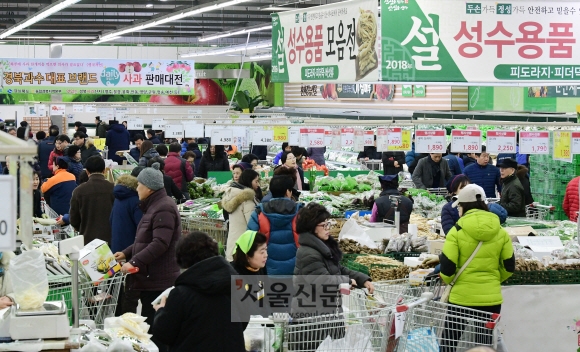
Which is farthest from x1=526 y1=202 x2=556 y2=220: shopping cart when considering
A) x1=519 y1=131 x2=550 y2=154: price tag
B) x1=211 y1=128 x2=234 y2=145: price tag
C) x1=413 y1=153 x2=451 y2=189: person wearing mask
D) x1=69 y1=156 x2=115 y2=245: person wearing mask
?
x1=69 y1=156 x2=115 y2=245: person wearing mask

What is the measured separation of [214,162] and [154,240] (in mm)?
8754

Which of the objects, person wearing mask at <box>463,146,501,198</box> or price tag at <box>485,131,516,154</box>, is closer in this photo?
price tag at <box>485,131,516,154</box>

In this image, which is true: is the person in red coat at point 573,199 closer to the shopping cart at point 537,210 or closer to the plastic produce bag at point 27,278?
the shopping cart at point 537,210

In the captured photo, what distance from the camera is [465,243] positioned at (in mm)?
6086

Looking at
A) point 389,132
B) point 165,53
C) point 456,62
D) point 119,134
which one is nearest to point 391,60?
point 456,62

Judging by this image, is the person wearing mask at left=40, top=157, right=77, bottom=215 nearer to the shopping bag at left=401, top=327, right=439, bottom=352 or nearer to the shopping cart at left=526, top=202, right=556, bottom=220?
the shopping cart at left=526, top=202, right=556, bottom=220

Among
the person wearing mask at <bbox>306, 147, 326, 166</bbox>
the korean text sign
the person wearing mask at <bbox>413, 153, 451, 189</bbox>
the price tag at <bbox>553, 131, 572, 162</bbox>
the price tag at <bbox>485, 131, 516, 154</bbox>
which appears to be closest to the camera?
the price tag at <bbox>553, 131, 572, 162</bbox>

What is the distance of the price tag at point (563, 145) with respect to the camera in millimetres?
10172

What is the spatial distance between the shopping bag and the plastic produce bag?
2.27m

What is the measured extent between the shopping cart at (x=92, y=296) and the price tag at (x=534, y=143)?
5.97m

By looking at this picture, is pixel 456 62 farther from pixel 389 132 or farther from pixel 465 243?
pixel 389 132

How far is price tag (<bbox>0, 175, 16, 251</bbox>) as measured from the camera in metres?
2.90

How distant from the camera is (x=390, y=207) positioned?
9.11 meters

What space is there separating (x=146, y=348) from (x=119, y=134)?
15.8 meters
